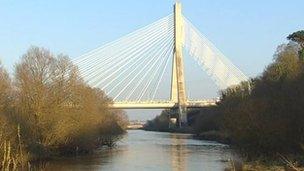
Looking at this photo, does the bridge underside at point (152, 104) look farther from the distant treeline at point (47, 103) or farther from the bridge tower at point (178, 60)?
the distant treeline at point (47, 103)

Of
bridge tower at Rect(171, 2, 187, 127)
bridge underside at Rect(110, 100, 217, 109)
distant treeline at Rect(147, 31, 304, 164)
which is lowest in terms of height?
distant treeline at Rect(147, 31, 304, 164)

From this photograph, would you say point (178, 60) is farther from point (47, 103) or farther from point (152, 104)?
point (47, 103)

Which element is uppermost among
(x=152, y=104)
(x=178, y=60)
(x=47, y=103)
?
(x=178, y=60)

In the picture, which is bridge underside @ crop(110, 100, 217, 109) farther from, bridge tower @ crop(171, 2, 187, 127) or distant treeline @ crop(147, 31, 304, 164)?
distant treeline @ crop(147, 31, 304, 164)

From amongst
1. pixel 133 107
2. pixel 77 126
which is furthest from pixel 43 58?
pixel 133 107

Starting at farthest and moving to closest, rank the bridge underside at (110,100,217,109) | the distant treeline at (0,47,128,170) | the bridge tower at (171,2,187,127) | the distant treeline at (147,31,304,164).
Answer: the bridge underside at (110,100,217,109), the bridge tower at (171,2,187,127), the distant treeline at (0,47,128,170), the distant treeline at (147,31,304,164)

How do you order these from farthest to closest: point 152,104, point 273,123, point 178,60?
point 152,104 → point 178,60 → point 273,123

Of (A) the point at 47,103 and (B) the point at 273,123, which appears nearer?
(B) the point at 273,123

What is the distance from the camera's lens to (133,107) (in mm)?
93375

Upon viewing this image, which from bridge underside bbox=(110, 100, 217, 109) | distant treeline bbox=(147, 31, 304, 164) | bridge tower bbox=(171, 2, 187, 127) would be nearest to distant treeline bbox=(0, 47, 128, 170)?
distant treeline bbox=(147, 31, 304, 164)

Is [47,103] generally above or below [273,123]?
above

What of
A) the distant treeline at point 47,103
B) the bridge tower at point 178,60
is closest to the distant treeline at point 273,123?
the distant treeline at point 47,103

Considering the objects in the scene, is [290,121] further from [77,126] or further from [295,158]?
[77,126]

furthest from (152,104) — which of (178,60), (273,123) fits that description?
(273,123)
